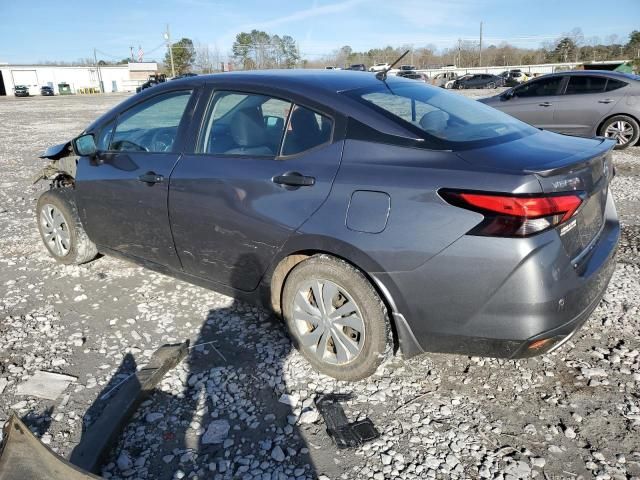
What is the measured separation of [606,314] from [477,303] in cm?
177

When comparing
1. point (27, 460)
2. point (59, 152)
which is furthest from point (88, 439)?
point (59, 152)

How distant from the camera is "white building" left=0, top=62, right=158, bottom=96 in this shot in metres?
63.8

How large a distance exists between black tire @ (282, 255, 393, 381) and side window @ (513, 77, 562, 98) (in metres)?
9.09

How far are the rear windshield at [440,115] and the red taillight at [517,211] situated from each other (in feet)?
1.34

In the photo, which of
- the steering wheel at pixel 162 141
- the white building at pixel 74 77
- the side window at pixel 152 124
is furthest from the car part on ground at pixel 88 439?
the white building at pixel 74 77

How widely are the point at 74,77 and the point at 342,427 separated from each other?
8190cm

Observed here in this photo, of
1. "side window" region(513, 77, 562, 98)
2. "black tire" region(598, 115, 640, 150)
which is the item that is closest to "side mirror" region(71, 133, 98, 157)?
"side window" region(513, 77, 562, 98)

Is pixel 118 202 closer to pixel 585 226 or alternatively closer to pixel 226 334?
pixel 226 334

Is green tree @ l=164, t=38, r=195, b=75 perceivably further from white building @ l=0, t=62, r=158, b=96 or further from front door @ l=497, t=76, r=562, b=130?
front door @ l=497, t=76, r=562, b=130

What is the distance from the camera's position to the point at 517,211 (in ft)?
6.99

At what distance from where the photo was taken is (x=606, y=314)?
11.4ft

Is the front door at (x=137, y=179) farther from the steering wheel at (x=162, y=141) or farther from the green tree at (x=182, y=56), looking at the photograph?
the green tree at (x=182, y=56)

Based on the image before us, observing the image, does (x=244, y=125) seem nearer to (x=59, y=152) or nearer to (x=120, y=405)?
(x=120, y=405)

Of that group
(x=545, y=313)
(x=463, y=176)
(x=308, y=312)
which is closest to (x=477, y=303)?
(x=545, y=313)
